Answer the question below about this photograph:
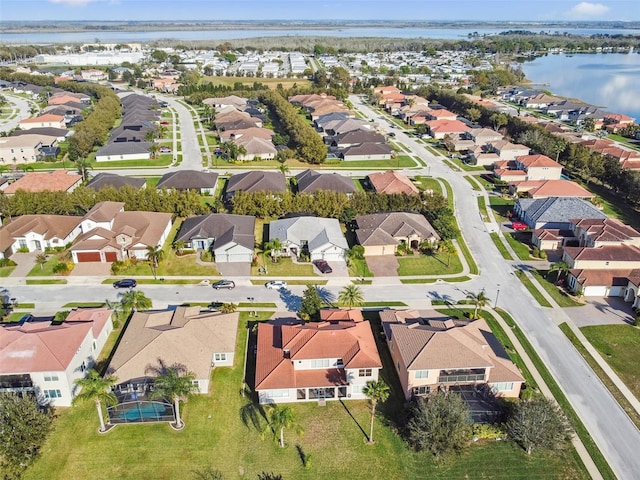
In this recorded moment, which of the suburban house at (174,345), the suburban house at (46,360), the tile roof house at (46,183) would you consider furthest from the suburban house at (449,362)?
the tile roof house at (46,183)

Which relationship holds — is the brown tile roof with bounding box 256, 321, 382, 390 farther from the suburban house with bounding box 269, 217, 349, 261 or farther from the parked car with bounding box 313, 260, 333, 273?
the suburban house with bounding box 269, 217, 349, 261

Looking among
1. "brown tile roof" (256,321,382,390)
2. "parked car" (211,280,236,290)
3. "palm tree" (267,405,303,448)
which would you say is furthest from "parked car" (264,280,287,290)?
"palm tree" (267,405,303,448)

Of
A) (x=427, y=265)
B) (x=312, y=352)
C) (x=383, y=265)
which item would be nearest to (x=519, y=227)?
(x=427, y=265)

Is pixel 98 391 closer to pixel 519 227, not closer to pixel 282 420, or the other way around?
pixel 282 420

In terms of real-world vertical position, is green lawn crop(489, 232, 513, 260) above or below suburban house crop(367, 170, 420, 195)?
below

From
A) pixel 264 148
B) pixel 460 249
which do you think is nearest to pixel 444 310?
pixel 460 249

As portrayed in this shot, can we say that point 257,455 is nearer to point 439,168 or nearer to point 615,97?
point 439,168
